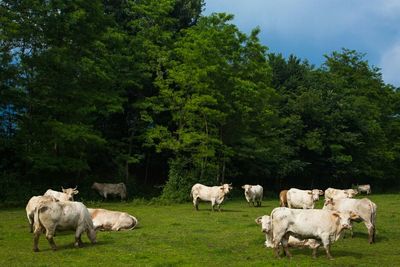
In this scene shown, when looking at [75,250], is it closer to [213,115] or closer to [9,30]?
[9,30]

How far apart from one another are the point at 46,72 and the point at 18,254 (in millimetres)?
19839

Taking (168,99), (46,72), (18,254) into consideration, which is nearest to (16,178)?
(46,72)

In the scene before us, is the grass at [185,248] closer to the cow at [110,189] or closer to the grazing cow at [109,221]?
the grazing cow at [109,221]

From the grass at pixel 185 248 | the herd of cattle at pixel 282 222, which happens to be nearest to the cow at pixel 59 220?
the herd of cattle at pixel 282 222

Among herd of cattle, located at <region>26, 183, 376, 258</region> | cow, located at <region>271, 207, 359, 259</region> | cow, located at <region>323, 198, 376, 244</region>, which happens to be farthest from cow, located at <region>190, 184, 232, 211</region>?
cow, located at <region>271, 207, 359, 259</region>

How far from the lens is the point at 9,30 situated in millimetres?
27641

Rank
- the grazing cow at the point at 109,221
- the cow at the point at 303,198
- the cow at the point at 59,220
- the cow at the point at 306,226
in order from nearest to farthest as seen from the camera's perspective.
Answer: the cow at the point at 306,226 → the cow at the point at 59,220 → the grazing cow at the point at 109,221 → the cow at the point at 303,198

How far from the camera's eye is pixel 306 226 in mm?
12867

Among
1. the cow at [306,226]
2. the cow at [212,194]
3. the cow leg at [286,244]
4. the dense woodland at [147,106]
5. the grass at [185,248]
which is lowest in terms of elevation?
the grass at [185,248]

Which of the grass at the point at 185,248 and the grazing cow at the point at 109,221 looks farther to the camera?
the grazing cow at the point at 109,221

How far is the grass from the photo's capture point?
12242 mm

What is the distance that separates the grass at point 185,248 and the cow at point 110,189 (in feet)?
44.5

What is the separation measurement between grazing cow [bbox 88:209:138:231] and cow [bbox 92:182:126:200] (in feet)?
53.5

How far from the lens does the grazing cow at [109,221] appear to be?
1789 centimetres
